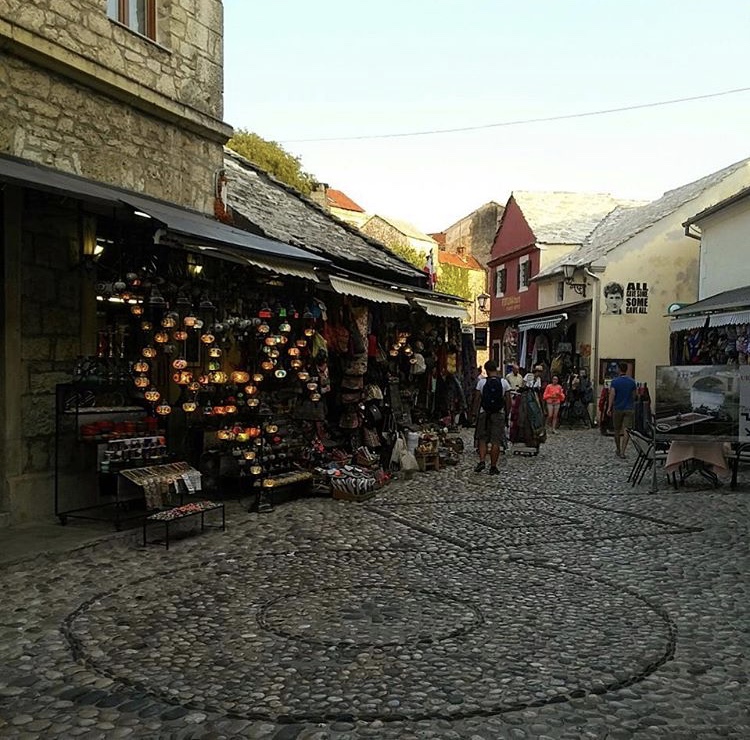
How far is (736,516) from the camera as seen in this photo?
27.6ft

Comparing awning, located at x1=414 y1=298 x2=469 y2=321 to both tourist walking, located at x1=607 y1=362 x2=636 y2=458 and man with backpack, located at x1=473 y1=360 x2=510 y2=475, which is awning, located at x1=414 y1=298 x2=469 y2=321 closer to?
man with backpack, located at x1=473 y1=360 x2=510 y2=475

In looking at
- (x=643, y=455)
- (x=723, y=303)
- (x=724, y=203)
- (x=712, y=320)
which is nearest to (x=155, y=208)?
(x=643, y=455)

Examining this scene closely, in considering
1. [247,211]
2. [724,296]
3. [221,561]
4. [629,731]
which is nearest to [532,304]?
[724,296]

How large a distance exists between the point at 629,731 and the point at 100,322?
21.4ft

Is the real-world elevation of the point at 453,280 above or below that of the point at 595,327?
above

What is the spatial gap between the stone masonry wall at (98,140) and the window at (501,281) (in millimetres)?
22312

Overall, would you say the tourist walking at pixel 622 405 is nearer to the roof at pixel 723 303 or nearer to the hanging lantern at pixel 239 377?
the roof at pixel 723 303

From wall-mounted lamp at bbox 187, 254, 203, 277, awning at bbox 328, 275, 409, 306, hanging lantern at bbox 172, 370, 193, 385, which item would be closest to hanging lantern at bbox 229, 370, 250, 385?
hanging lantern at bbox 172, 370, 193, 385

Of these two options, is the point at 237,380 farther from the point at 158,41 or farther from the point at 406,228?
the point at 406,228

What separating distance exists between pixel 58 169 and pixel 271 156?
22.7m

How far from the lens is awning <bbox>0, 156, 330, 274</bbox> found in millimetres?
5566

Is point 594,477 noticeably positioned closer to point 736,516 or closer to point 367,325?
point 736,516

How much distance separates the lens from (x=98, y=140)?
7.72 metres

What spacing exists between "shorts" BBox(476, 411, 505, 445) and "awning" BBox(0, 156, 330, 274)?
4133 millimetres
